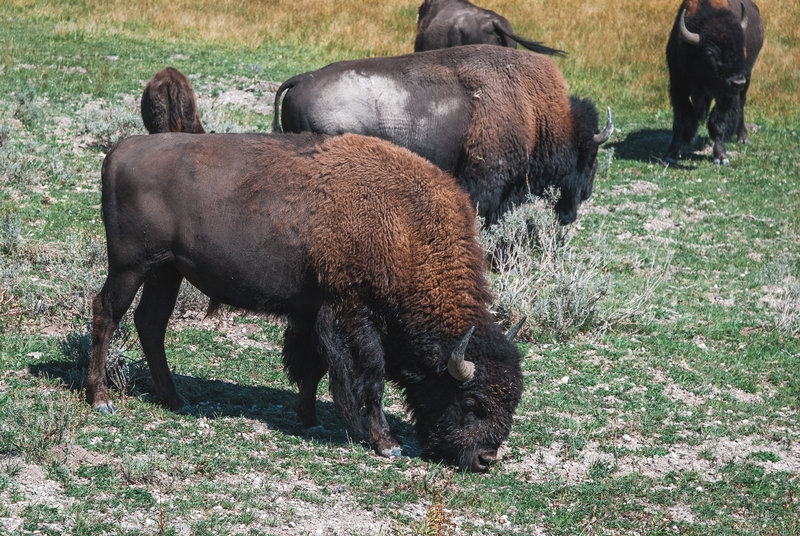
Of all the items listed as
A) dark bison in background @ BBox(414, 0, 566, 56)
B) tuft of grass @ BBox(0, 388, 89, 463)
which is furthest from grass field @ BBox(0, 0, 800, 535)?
dark bison in background @ BBox(414, 0, 566, 56)

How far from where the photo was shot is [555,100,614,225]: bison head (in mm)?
10117

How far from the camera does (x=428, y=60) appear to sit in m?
9.53

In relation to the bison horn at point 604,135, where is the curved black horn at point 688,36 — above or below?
above

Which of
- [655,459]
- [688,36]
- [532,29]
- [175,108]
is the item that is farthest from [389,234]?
[532,29]

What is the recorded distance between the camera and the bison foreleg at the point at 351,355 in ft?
18.7

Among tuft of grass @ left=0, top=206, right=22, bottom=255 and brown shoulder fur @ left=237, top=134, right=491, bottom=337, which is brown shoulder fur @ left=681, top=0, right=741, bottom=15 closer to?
brown shoulder fur @ left=237, top=134, right=491, bottom=337

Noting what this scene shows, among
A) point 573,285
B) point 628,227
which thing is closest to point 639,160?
point 628,227

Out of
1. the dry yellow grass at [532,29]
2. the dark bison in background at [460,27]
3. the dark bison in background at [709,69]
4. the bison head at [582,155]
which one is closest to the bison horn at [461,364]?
the bison head at [582,155]

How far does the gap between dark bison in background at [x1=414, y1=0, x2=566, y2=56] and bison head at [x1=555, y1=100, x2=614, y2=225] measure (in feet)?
15.0

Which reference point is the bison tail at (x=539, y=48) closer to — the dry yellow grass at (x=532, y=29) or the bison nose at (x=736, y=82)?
the bison nose at (x=736, y=82)

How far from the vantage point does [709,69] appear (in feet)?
48.8

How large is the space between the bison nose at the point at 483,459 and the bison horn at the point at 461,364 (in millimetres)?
479

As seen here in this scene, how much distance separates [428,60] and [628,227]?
149 inches

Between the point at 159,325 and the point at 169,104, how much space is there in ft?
11.5
